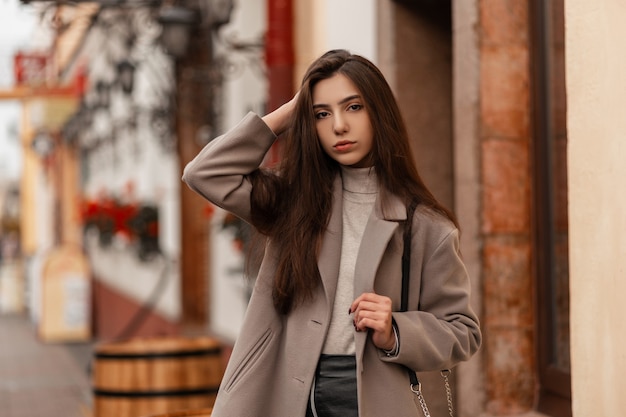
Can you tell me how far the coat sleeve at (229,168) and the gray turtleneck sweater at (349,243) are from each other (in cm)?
24

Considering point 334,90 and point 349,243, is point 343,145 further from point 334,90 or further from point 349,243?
point 349,243

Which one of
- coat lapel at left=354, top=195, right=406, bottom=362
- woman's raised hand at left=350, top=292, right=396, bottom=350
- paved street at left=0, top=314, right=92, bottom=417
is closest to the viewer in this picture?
woman's raised hand at left=350, top=292, right=396, bottom=350

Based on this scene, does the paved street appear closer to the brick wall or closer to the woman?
the brick wall

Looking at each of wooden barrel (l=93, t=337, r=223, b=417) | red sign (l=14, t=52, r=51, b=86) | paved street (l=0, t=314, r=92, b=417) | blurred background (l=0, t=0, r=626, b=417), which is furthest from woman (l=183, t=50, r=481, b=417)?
red sign (l=14, t=52, r=51, b=86)

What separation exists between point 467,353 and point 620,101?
1.02 metres

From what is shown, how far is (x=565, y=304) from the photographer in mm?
4527

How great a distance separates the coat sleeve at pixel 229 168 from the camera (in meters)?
3.03

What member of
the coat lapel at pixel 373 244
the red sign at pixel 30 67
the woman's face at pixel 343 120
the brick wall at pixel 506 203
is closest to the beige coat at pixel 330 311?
the coat lapel at pixel 373 244

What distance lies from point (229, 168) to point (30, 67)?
26.5 metres

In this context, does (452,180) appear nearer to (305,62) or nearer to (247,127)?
(305,62)

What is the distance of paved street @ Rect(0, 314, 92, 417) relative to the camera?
1012 cm

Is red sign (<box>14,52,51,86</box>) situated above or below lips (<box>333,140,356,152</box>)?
above

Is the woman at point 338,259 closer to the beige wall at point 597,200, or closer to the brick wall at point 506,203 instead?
the beige wall at point 597,200

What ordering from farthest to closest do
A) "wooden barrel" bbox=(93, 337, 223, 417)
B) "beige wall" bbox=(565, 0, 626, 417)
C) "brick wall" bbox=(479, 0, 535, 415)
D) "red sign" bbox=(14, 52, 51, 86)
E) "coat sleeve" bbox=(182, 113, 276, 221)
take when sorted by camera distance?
"red sign" bbox=(14, 52, 51, 86) → "wooden barrel" bbox=(93, 337, 223, 417) → "brick wall" bbox=(479, 0, 535, 415) → "beige wall" bbox=(565, 0, 626, 417) → "coat sleeve" bbox=(182, 113, 276, 221)
